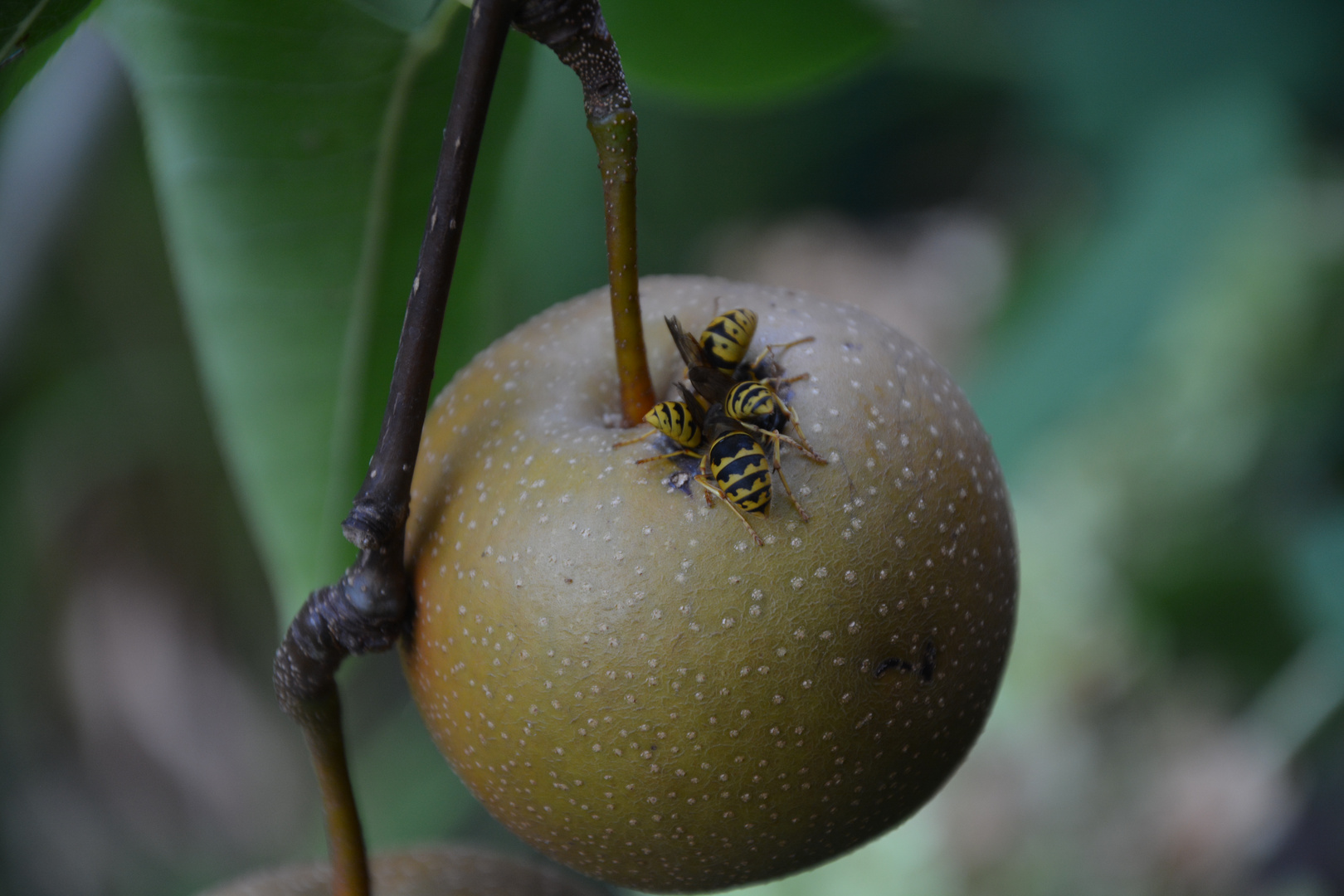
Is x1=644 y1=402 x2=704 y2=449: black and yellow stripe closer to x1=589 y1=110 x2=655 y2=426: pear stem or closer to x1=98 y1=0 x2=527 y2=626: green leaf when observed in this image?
x1=589 y1=110 x2=655 y2=426: pear stem

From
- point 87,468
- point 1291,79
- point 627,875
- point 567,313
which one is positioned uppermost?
point 1291,79

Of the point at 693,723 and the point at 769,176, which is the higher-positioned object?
the point at 769,176

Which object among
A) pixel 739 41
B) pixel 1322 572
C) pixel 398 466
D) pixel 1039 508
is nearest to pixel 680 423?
pixel 398 466

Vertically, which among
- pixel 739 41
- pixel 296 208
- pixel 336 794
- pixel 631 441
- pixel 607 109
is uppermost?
pixel 739 41

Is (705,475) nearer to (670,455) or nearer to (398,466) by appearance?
(670,455)

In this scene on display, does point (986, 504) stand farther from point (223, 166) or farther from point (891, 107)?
point (891, 107)

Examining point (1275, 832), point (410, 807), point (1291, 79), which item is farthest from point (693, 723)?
point (1291, 79)
